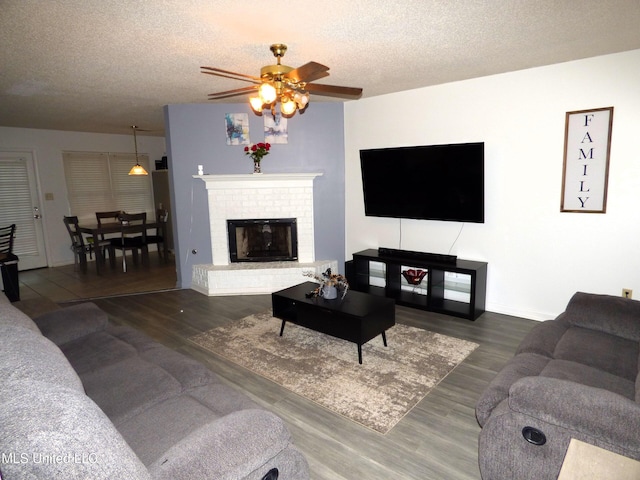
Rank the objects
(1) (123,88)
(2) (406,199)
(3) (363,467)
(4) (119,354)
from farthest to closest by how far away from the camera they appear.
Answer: (2) (406,199)
(1) (123,88)
(4) (119,354)
(3) (363,467)

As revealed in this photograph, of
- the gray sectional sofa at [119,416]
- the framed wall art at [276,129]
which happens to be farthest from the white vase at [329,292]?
the framed wall art at [276,129]

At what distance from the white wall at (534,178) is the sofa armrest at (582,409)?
7.75 ft

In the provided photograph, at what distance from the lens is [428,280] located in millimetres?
4156

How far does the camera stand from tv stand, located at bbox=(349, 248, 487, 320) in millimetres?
3971

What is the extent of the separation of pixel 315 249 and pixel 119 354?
11.1ft

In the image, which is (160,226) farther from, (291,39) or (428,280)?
(291,39)

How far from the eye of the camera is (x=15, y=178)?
6.57 metres

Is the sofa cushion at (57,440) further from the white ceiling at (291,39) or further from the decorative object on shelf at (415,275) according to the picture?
the decorative object on shelf at (415,275)

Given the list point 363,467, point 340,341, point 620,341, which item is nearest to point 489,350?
point 620,341

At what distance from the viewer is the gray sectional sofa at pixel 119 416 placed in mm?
915

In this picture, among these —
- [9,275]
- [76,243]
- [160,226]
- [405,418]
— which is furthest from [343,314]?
[76,243]

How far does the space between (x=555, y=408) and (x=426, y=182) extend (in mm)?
3034

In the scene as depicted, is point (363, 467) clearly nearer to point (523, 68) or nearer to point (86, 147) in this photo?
point (523, 68)

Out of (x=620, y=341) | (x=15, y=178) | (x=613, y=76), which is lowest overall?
(x=620, y=341)
